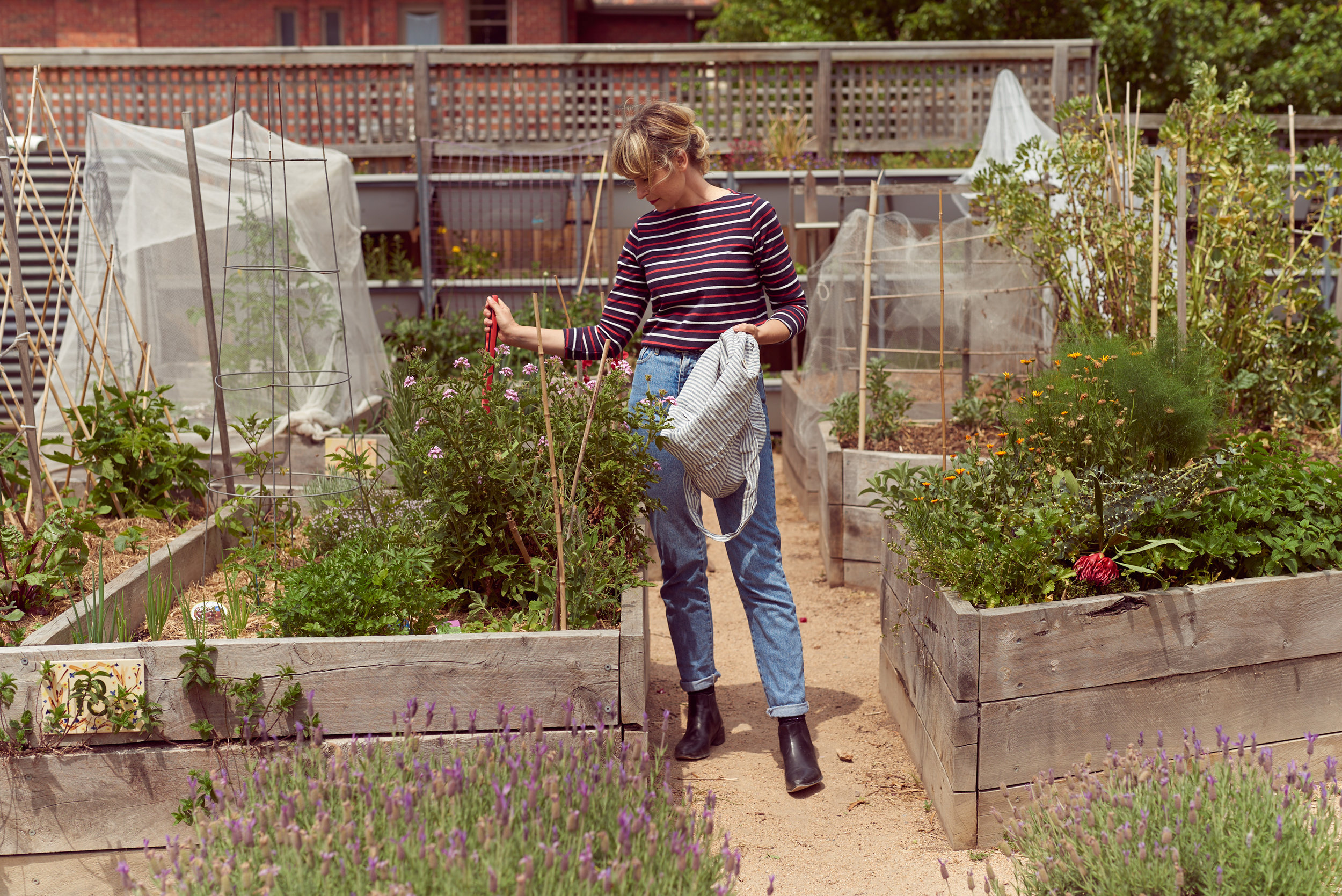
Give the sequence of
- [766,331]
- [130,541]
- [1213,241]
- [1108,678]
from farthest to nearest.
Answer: [1213,241] → [130,541] → [766,331] → [1108,678]

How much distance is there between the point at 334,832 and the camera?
1.85m

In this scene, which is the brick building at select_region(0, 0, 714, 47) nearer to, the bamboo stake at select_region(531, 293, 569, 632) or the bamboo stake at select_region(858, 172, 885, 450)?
the bamboo stake at select_region(858, 172, 885, 450)

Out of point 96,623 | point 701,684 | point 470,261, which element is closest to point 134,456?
point 96,623

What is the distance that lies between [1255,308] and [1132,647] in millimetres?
2913

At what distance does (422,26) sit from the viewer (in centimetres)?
1681

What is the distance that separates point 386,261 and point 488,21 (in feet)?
31.0

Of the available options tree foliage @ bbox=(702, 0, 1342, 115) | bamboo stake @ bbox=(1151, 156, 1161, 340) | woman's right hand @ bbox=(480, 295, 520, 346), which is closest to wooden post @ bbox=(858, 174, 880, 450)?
bamboo stake @ bbox=(1151, 156, 1161, 340)

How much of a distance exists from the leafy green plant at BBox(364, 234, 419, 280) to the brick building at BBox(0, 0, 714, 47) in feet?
26.4

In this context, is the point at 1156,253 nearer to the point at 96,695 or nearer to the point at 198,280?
the point at 96,695

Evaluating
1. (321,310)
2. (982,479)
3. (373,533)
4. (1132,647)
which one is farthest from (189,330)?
(1132,647)

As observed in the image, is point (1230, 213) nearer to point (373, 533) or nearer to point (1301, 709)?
point (1301, 709)

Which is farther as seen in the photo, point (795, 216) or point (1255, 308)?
point (795, 216)

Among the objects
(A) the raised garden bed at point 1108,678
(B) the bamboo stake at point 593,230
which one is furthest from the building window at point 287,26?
(A) the raised garden bed at point 1108,678

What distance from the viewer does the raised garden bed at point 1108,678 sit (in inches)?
104
